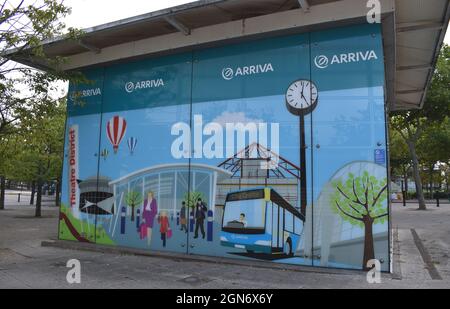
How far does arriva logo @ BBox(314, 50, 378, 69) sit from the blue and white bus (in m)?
2.52

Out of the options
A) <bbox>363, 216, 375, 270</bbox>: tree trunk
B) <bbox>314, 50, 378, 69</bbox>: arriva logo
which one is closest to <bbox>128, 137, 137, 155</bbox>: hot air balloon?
<bbox>314, 50, 378, 69</bbox>: arriva logo

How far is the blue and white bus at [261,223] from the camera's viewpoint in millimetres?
7656

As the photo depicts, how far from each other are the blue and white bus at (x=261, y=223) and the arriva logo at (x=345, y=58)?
2524 mm

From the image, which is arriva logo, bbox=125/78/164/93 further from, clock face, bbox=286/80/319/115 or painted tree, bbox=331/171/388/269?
painted tree, bbox=331/171/388/269

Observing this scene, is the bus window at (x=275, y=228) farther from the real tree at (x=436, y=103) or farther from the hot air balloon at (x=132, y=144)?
the real tree at (x=436, y=103)

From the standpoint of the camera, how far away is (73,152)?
10.5 metres

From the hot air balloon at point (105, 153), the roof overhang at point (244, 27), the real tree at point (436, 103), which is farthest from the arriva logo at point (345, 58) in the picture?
the real tree at point (436, 103)

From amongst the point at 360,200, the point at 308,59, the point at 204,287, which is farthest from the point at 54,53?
the point at 360,200

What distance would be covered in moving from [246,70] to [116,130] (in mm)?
3522

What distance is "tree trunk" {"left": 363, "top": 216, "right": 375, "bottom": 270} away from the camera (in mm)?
7023

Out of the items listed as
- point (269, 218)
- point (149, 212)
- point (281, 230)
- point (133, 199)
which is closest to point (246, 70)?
point (269, 218)

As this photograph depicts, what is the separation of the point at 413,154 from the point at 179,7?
19526 millimetres
